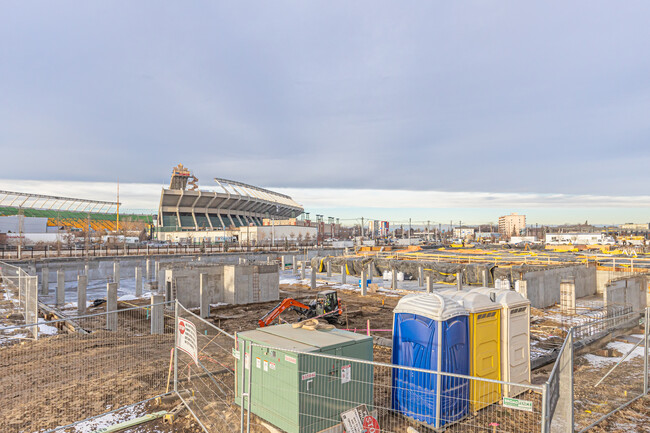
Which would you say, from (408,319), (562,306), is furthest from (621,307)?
(408,319)

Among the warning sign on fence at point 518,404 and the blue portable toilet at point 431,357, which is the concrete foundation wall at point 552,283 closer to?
the blue portable toilet at point 431,357

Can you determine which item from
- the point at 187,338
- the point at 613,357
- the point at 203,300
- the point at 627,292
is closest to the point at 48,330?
the point at 203,300

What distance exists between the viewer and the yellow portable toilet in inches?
269

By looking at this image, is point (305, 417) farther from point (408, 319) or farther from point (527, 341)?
point (527, 341)

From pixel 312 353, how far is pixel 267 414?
1.56 meters

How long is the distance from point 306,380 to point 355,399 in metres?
1.06

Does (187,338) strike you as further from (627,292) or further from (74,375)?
(627,292)

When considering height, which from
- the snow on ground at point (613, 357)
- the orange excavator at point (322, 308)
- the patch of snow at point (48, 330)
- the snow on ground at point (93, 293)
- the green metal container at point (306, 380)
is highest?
the green metal container at point (306, 380)

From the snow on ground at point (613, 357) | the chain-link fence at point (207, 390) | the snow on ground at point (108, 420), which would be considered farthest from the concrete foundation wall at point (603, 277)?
the snow on ground at point (108, 420)

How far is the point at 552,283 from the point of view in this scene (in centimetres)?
2025

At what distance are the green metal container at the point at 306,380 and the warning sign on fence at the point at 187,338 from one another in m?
0.97

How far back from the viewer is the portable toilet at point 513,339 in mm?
7414

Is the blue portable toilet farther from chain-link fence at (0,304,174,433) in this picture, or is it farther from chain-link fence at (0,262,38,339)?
chain-link fence at (0,262,38,339)

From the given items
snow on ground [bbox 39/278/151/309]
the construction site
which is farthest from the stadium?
the construction site
